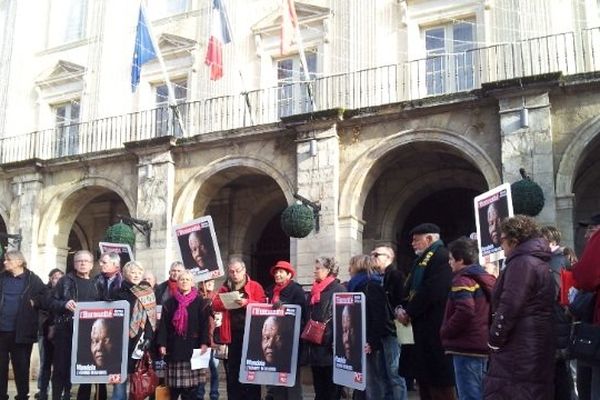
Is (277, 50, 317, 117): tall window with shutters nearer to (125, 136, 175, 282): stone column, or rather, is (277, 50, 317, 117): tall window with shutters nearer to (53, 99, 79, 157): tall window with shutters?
(125, 136, 175, 282): stone column

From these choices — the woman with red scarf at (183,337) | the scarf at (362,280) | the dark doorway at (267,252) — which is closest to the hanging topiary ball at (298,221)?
the scarf at (362,280)

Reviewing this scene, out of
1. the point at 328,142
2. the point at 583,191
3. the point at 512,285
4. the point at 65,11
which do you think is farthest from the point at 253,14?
the point at 512,285

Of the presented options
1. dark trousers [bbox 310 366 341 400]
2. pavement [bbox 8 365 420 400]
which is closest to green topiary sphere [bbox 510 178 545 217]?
pavement [bbox 8 365 420 400]

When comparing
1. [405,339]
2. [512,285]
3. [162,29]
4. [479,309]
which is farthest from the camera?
[162,29]

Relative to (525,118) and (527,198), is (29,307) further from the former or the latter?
(525,118)

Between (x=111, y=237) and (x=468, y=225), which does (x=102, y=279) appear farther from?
(x=468, y=225)

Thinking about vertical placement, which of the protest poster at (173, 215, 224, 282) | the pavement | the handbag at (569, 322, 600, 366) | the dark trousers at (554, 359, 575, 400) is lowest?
the pavement

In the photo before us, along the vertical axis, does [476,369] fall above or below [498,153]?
below

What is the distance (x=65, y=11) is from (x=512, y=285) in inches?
709

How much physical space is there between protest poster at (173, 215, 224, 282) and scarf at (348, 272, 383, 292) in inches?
77.4

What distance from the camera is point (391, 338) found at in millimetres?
6809

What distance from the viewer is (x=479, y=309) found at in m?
5.32

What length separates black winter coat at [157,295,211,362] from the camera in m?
6.89

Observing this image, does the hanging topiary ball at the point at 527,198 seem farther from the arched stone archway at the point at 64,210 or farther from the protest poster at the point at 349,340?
the arched stone archway at the point at 64,210
